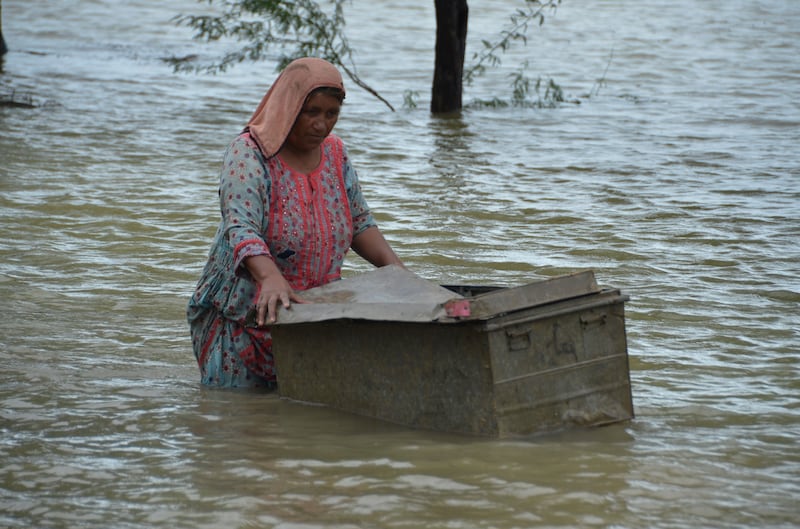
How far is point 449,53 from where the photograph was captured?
12.4 metres

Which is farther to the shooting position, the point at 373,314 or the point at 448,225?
the point at 448,225

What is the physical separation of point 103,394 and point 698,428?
2187 millimetres

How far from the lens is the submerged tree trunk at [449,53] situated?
39.6 ft

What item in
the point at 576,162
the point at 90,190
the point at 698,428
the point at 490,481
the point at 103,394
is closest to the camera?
the point at 490,481


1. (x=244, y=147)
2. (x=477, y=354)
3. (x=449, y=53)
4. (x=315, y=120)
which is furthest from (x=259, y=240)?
(x=449, y=53)

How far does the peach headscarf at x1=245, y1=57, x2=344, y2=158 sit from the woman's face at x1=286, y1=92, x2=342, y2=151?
0.03 meters

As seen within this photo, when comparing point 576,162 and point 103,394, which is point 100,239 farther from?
point 576,162

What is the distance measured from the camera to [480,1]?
2445cm

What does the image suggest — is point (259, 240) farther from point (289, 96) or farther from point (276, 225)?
point (289, 96)

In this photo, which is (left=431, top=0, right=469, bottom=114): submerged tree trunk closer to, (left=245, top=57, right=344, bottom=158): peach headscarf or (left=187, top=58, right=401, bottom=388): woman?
(left=187, top=58, right=401, bottom=388): woman

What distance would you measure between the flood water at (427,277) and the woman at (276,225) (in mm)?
208

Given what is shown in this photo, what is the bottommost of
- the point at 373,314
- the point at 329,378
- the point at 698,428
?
the point at 698,428

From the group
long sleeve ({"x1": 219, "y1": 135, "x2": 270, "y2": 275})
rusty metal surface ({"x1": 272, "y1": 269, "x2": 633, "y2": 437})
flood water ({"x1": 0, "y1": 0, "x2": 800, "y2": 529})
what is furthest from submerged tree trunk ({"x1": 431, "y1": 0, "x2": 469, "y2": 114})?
rusty metal surface ({"x1": 272, "y1": 269, "x2": 633, "y2": 437})

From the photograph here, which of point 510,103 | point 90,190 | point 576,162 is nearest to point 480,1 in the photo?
point 510,103
